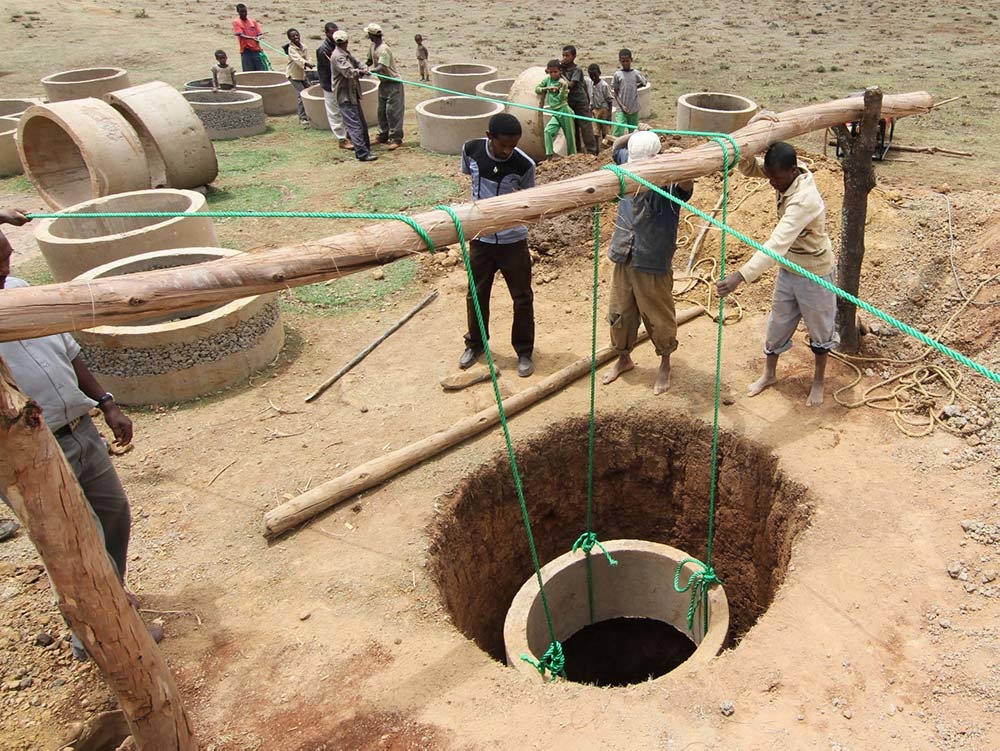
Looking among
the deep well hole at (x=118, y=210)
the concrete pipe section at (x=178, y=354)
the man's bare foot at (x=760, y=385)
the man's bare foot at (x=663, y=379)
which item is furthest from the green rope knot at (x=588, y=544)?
the deep well hole at (x=118, y=210)

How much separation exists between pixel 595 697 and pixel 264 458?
2948mm

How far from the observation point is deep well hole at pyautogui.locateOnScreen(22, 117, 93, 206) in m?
9.96

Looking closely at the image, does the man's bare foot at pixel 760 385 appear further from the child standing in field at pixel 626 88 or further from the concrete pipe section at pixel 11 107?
the concrete pipe section at pixel 11 107

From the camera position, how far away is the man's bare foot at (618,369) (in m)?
5.99

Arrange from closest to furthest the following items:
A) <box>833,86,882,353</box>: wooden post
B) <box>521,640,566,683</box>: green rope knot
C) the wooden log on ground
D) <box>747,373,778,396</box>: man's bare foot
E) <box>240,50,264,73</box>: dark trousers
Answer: <box>521,640,566,683</box>: green rope knot
the wooden log on ground
<box>833,86,882,353</box>: wooden post
<box>747,373,778,396</box>: man's bare foot
<box>240,50,264,73</box>: dark trousers

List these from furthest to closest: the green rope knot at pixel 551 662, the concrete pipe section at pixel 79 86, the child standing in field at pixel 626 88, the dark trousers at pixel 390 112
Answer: the concrete pipe section at pixel 79 86 < the dark trousers at pixel 390 112 < the child standing in field at pixel 626 88 < the green rope knot at pixel 551 662

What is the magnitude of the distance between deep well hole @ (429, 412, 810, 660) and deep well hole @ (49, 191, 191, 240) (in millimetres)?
4969

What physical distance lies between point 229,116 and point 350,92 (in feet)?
9.91

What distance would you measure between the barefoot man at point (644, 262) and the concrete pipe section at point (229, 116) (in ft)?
32.7

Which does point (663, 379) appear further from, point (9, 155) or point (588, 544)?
point (9, 155)

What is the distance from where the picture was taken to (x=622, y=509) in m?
6.21

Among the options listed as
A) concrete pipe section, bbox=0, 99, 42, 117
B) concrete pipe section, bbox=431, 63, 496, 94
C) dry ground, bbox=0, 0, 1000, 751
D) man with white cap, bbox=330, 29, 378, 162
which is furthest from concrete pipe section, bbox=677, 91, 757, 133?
concrete pipe section, bbox=0, 99, 42, 117

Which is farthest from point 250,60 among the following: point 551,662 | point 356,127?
point 551,662

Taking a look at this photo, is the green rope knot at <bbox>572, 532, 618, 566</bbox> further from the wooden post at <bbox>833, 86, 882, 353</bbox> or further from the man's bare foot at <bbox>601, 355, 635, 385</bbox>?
the wooden post at <bbox>833, 86, 882, 353</bbox>
